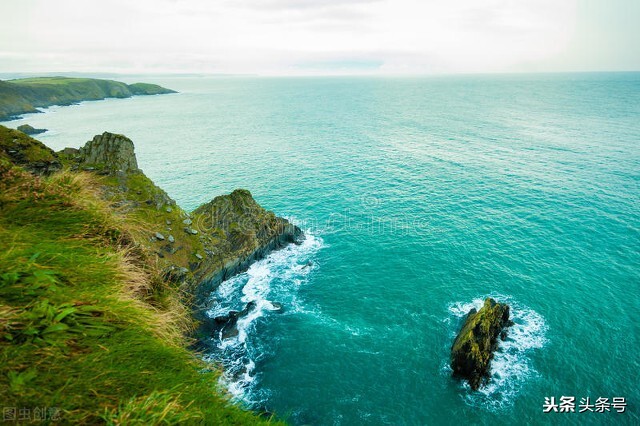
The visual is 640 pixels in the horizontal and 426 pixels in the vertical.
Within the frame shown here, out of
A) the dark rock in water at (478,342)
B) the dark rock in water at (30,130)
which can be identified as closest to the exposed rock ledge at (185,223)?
the dark rock in water at (478,342)

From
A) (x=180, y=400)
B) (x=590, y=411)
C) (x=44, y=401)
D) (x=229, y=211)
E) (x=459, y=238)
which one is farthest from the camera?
(x=459, y=238)

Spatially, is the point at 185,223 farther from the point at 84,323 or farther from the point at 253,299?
the point at 84,323

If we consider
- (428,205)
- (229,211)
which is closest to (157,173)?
(229,211)

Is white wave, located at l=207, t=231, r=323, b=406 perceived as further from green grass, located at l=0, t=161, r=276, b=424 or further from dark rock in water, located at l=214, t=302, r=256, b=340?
green grass, located at l=0, t=161, r=276, b=424

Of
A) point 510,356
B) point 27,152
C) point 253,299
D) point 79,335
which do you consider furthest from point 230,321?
point 79,335

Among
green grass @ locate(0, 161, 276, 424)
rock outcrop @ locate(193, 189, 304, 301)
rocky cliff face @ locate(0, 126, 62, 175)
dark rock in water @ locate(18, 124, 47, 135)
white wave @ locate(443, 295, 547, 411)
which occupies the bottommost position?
white wave @ locate(443, 295, 547, 411)

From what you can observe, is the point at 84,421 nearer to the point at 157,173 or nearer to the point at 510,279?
the point at 510,279

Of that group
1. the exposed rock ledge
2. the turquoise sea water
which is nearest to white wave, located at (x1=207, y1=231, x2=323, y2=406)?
the turquoise sea water
